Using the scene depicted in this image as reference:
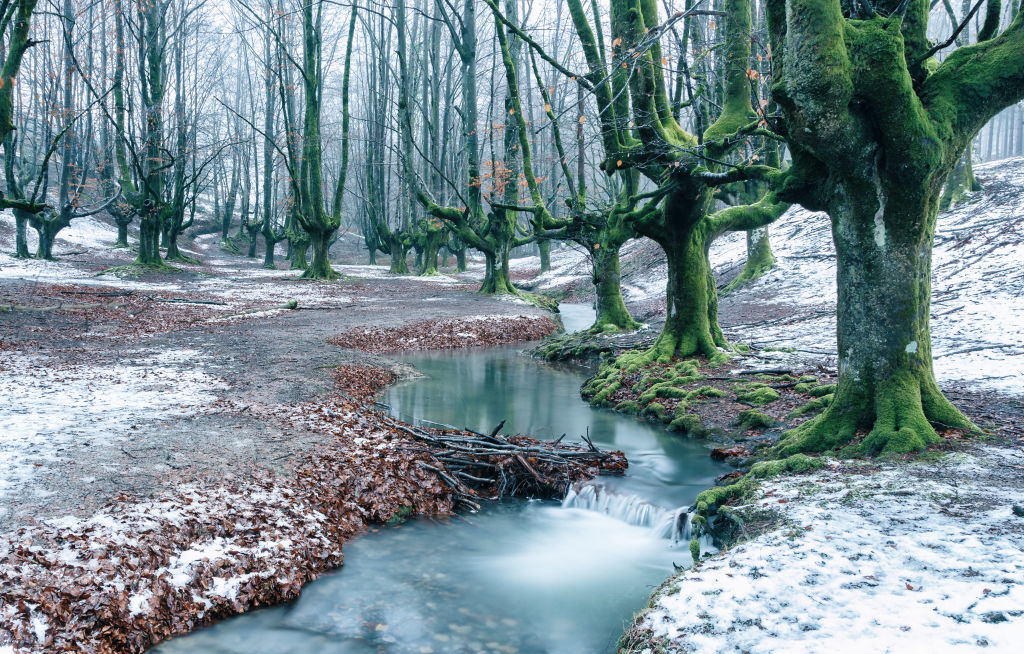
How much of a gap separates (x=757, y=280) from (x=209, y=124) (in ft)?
170

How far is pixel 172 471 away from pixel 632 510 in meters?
4.89

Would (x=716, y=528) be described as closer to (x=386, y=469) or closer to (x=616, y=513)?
(x=616, y=513)

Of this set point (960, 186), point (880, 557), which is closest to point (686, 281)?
point (880, 557)

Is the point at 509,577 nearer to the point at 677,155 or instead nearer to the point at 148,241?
the point at 677,155

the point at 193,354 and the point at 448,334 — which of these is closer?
the point at 193,354

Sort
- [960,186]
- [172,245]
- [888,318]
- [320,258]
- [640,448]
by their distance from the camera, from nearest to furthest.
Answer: [888,318], [640,448], [960,186], [320,258], [172,245]

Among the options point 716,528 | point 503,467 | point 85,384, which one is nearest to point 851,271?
point 716,528

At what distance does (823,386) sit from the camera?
911cm

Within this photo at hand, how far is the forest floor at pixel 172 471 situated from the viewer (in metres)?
4.30

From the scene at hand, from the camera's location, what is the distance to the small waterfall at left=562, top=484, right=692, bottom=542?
22.2 feet

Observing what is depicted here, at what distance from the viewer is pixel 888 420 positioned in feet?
20.6

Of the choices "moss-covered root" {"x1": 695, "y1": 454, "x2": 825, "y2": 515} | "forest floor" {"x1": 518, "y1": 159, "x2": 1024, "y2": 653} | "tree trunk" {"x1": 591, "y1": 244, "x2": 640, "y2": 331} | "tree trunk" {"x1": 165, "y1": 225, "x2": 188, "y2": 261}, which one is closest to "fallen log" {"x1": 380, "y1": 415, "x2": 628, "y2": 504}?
"moss-covered root" {"x1": 695, "y1": 454, "x2": 825, "y2": 515}

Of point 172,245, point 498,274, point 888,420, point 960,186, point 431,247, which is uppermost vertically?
point 960,186

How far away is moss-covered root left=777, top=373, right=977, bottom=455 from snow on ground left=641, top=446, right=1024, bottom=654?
563 millimetres
